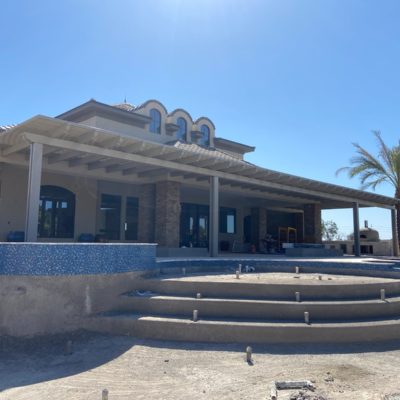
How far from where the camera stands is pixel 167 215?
18.0 metres

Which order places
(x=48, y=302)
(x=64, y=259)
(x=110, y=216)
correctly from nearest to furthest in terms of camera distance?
(x=48, y=302) → (x=64, y=259) → (x=110, y=216)

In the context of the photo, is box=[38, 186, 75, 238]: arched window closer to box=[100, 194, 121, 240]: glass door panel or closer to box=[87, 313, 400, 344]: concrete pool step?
box=[100, 194, 121, 240]: glass door panel

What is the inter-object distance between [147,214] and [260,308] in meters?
12.4

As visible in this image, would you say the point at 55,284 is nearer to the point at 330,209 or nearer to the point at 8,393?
the point at 8,393

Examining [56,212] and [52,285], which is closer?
[52,285]

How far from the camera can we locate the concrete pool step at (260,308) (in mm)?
7203

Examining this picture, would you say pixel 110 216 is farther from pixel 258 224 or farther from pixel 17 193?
pixel 258 224

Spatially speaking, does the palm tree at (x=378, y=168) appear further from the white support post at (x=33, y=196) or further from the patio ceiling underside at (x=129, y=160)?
the white support post at (x=33, y=196)

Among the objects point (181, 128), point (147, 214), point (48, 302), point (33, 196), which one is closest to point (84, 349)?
point (48, 302)

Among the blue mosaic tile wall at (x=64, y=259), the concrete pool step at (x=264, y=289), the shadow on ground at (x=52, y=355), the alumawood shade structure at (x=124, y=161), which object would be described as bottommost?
the shadow on ground at (x=52, y=355)

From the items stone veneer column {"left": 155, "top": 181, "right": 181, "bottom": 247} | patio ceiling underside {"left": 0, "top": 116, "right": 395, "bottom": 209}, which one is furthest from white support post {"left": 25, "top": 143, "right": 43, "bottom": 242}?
stone veneer column {"left": 155, "top": 181, "right": 181, "bottom": 247}

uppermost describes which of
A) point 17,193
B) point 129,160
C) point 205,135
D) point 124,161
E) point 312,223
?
point 205,135

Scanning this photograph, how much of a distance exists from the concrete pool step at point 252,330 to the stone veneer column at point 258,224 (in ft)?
65.4

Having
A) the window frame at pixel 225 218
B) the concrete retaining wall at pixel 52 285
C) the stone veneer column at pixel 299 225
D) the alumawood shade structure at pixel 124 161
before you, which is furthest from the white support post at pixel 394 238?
the concrete retaining wall at pixel 52 285
